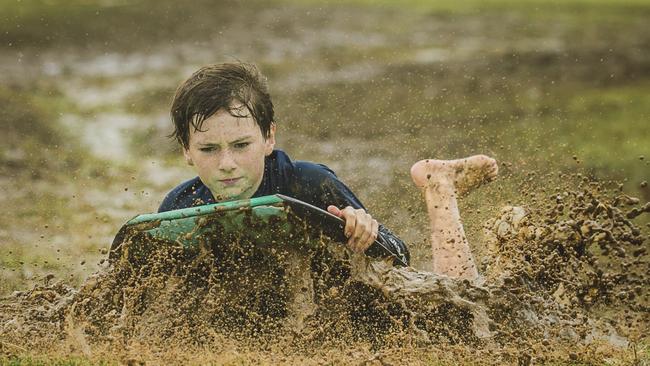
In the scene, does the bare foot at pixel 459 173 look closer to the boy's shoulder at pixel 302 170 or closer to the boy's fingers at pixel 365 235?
the boy's shoulder at pixel 302 170

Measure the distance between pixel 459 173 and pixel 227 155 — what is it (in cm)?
143

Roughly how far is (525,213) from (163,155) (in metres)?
5.46

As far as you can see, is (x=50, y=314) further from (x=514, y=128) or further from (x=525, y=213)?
(x=514, y=128)

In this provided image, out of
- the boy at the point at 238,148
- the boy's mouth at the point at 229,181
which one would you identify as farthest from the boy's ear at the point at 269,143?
the boy's mouth at the point at 229,181

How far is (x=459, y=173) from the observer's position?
5.74 metres

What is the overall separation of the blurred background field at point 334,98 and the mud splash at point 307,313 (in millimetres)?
1092

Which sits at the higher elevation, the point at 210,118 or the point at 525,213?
the point at 210,118

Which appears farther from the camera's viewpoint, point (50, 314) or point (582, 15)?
point (582, 15)

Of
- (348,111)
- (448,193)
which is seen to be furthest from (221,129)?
(348,111)

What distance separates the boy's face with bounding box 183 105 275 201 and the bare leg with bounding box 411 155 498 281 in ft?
3.71

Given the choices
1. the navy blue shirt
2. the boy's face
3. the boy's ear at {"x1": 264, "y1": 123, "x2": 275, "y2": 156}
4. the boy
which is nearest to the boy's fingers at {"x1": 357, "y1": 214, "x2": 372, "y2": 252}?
the boy

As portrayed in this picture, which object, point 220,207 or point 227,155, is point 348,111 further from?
point 220,207

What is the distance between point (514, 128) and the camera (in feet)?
37.5

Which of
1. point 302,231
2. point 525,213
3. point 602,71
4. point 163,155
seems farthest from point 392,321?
point 602,71
